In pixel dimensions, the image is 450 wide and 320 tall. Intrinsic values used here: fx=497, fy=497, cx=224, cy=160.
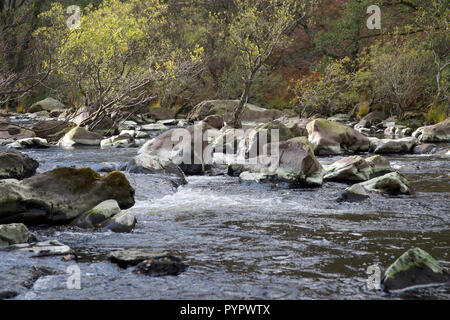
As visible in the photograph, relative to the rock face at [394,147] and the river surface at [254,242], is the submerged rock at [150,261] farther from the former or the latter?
the rock face at [394,147]

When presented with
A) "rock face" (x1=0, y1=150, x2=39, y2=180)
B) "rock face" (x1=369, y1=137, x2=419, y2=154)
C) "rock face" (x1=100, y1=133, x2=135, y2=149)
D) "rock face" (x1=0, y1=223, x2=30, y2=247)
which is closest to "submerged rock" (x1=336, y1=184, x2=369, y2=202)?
"rock face" (x1=0, y1=223, x2=30, y2=247)

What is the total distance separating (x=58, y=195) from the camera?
7.52 meters

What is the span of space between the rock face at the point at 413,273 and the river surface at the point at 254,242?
118 millimetres

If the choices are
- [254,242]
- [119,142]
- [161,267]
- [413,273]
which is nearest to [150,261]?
[161,267]

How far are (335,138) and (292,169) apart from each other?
5.98m

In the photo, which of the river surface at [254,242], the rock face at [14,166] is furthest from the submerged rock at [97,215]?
the rock face at [14,166]

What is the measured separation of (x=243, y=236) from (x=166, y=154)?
6.63 meters

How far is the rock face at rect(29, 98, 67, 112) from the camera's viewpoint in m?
34.0

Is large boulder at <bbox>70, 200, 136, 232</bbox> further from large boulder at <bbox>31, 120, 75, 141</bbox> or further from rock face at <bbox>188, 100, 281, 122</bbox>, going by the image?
rock face at <bbox>188, 100, 281, 122</bbox>

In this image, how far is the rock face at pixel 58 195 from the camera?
7055 mm

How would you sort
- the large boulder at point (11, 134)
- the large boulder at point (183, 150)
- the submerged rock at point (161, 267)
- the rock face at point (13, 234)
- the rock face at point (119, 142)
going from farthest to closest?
the large boulder at point (11, 134)
the rock face at point (119, 142)
the large boulder at point (183, 150)
the rock face at point (13, 234)
the submerged rock at point (161, 267)

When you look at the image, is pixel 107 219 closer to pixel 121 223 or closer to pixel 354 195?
pixel 121 223
